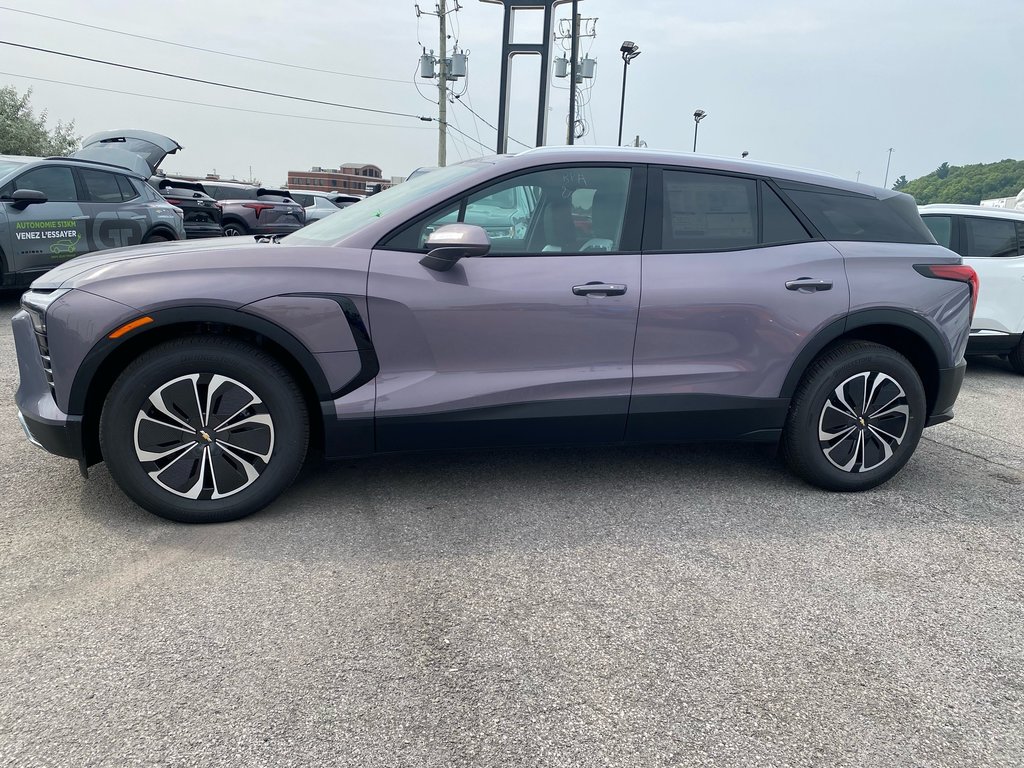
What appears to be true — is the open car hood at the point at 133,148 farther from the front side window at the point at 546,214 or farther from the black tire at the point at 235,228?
the front side window at the point at 546,214

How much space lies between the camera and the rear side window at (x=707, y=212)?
3586mm

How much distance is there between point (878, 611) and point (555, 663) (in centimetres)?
126

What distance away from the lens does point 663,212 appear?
357 cm

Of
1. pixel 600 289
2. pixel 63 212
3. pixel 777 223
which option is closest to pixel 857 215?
pixel 777 223

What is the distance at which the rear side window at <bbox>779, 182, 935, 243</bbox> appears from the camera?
3814 millimetres

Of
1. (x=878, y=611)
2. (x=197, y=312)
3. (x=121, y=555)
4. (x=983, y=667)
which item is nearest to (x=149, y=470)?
(x=121, y=555)

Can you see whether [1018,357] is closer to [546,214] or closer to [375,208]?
[546,214]

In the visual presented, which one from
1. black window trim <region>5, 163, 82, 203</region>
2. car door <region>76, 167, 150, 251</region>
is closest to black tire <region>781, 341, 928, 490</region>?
car door <region>76, 167, 150, 251</region>

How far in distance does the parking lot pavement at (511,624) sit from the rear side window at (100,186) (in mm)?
5858

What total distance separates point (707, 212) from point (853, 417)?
1.28 m

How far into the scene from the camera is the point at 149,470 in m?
3.08

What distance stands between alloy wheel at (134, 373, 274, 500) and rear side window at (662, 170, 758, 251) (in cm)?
203

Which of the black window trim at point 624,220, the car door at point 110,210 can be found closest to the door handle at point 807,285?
the black window trim at point 624,220

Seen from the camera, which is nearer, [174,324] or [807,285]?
[174,324]
